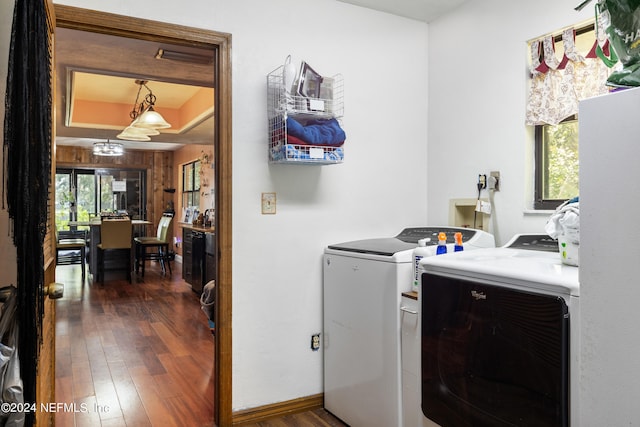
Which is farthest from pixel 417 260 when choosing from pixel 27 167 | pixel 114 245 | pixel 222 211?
pixel 114 245

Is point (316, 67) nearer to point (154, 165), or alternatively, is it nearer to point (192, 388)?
point (192, 388)

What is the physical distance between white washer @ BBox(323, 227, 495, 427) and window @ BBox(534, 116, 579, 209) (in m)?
0.36

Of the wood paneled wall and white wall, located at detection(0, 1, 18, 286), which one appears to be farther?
the wood paneled wall

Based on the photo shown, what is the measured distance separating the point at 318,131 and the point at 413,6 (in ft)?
3.56

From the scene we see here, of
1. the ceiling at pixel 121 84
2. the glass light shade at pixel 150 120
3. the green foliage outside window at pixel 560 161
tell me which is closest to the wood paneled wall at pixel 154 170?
the ceiling at pixel 121 84

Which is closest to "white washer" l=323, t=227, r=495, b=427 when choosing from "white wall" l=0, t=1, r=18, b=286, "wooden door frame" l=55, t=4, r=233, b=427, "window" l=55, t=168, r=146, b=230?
"wooden door frame" l=55, t=4, r=233, b=427

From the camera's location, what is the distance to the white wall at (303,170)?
2459mm

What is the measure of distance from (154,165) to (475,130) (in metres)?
9.09

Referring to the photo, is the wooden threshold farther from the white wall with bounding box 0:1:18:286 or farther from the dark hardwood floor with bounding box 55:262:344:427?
the white wall with bounding box 0:1:18:286

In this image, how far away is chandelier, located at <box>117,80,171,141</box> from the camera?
478cm

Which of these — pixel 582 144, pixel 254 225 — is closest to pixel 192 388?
pixel 254 225

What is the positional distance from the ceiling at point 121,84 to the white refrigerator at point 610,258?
2.83m

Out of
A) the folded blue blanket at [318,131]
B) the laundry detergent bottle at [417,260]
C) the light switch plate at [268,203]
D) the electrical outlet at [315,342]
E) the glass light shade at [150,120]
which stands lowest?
the electrical outlet at [315,342]

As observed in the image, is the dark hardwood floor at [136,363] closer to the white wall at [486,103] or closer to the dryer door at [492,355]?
the dryer door at [492,355]
